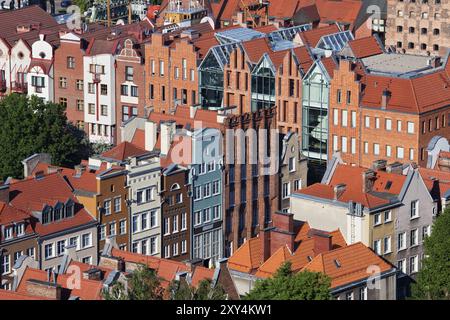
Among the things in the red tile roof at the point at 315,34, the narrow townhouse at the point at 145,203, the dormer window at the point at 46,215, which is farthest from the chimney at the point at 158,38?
the dormer window at the point at 46,215

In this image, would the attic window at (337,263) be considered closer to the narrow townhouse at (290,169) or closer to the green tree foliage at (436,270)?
the green tree foliage at (436,270)

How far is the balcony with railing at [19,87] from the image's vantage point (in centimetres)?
18525

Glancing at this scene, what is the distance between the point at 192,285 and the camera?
12219 centimetres

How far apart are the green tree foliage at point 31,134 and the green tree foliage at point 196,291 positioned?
146 ft

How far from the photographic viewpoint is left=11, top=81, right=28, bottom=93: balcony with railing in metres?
185

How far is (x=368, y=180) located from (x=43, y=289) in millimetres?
31064

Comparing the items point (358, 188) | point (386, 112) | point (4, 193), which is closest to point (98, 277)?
point (4, 193)

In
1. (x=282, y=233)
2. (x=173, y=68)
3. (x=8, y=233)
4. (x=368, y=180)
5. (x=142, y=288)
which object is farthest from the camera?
(x=173, y=68)

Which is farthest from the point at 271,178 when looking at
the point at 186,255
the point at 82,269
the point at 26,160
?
the point at 82,269

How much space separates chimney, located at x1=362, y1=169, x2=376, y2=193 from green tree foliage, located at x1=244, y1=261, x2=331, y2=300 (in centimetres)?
2569

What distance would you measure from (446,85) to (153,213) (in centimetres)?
3307

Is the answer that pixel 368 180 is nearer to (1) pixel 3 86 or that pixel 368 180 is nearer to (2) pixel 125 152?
(2) pixel 125 152

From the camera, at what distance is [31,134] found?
163 meters

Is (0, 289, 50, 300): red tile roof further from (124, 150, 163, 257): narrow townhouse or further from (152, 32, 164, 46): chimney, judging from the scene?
(152, 32, 164, 46): chimney
